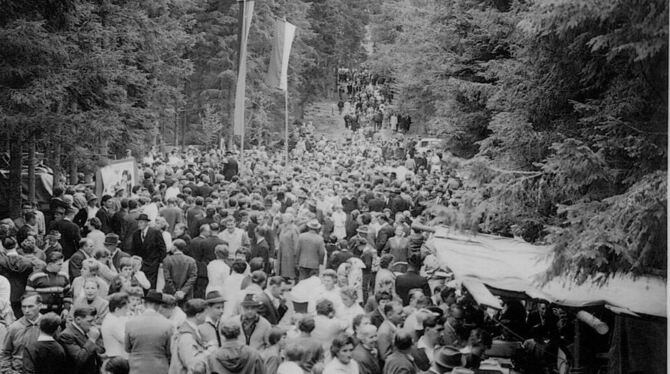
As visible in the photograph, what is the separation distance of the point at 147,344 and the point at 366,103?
64.9 m

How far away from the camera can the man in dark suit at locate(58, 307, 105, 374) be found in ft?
32.0

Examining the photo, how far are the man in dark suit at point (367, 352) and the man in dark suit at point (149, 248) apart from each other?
665 cm

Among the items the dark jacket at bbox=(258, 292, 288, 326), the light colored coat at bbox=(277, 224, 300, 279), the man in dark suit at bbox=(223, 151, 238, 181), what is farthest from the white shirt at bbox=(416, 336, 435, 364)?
the man in dark suit at bbox=(223, 151, 238, 181)

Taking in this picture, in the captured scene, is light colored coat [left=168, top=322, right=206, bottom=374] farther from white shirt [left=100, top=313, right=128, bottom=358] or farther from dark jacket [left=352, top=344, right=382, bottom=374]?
dark jacket [left=352, top=344, right=382, bottom=374]

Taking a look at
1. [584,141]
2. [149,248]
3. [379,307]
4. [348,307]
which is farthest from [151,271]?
[584,141]

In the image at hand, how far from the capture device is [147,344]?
9.79 metres

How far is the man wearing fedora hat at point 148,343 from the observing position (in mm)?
9781

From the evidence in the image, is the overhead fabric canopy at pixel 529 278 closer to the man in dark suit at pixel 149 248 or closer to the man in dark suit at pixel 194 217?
the man in dark suit at pixel 149 248

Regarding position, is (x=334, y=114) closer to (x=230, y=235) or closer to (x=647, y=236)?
(x=230, y=235)

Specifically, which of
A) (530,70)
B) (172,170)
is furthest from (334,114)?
(530,70)

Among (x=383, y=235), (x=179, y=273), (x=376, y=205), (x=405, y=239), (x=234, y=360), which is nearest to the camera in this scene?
(x=234, y=360)

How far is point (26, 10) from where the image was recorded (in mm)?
20219

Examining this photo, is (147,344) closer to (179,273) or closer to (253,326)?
(253,326)

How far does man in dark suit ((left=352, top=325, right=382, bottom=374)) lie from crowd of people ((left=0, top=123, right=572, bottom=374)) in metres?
0.01
